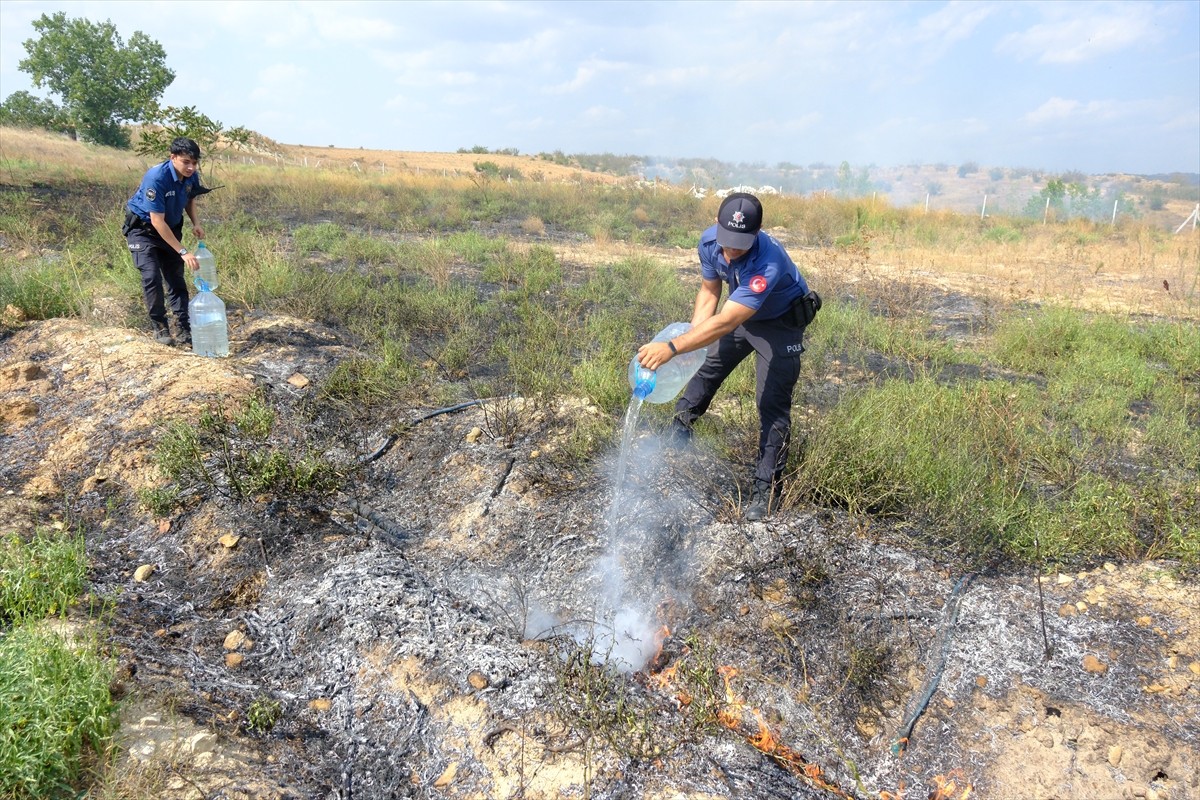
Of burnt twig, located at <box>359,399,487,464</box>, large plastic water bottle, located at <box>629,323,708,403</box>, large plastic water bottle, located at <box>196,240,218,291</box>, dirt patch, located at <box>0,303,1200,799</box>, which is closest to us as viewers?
dirt patch, located at <box>0,303,1200,799</box>

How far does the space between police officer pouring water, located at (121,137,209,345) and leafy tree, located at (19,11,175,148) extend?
102 ft

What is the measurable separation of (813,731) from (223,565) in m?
2.62

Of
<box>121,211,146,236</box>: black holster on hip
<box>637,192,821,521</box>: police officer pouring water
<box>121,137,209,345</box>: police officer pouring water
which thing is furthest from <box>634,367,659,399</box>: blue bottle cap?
<box>121,211,146,236</box>: black holster on hip

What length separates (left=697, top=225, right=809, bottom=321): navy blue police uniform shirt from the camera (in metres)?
3.07

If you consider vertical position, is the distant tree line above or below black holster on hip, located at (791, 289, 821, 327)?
above

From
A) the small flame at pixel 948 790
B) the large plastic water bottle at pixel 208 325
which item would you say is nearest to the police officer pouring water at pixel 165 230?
the large plastic water bottle at pixel 208 325

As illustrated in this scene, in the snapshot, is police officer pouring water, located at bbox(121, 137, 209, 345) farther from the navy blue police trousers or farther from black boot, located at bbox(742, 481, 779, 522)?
black boot, located at bbox(742, 481, 779, 522)

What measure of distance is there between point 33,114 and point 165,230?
118 feet

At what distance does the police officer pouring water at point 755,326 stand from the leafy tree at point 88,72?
34.4 metres

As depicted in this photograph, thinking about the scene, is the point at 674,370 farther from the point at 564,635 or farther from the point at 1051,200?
the point at 1051,200

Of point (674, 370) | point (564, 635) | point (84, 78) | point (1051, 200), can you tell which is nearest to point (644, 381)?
point (674, 370)

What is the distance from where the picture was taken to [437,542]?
3.54 m

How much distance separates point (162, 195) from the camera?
4.83 metres

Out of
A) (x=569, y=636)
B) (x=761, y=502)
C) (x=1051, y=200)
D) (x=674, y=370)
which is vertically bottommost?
(x=569, y=636)
